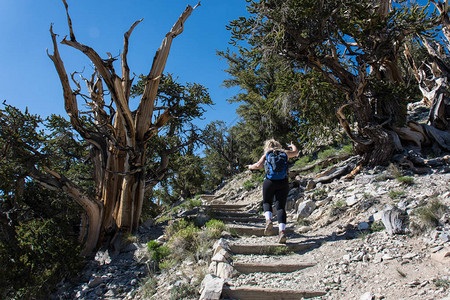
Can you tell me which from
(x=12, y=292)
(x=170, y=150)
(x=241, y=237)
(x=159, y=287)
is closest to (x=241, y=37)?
(x=170, y=150)

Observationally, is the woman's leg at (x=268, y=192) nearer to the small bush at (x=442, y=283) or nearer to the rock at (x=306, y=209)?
the rock at (x=306, y=209)

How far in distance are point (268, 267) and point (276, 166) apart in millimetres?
1866

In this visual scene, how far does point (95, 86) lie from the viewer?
9.48 m

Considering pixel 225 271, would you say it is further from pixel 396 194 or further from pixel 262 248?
pixel 396 194

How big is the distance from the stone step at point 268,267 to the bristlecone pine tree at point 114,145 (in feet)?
14.7

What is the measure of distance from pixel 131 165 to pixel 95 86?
10.4 ft

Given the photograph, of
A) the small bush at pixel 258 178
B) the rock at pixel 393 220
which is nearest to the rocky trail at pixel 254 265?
the rock at pixel 393 220

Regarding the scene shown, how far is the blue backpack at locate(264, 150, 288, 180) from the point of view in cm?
549

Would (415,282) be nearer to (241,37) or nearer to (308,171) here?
(241,37)

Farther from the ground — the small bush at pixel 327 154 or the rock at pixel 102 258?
the small bush at pixel 327 154

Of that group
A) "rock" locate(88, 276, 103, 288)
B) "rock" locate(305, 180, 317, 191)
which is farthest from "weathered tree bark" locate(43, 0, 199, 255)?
"rock" locate(305, 180, 317, 191)

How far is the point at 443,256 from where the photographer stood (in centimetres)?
365

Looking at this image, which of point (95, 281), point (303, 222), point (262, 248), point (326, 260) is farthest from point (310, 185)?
point (95, 281)

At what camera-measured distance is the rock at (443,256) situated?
362cm
